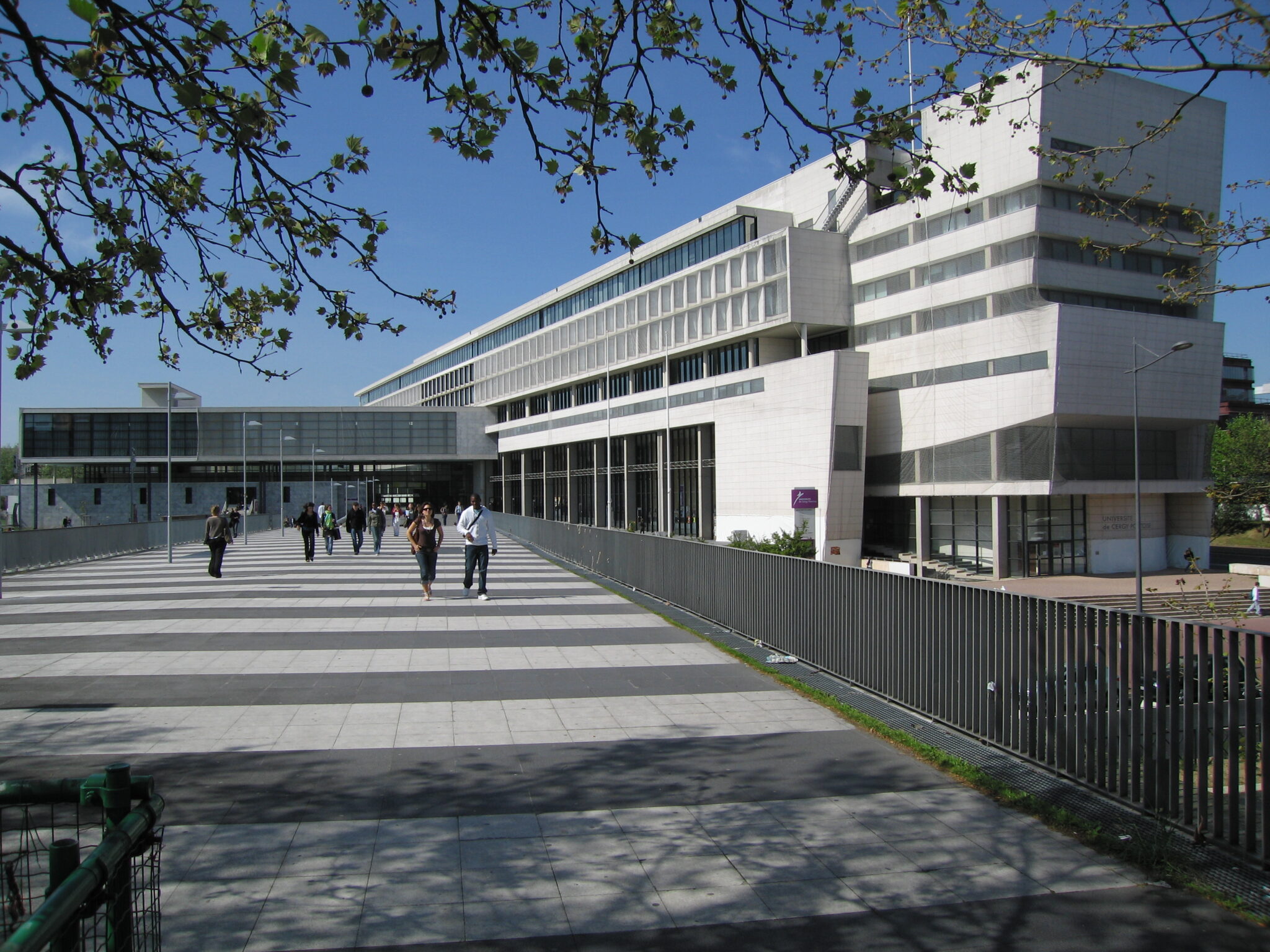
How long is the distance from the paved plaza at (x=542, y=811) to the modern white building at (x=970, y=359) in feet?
98.5

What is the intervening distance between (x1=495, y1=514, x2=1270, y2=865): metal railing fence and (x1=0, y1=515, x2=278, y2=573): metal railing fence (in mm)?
15573

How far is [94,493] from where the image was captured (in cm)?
7562

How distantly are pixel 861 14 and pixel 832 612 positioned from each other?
5988 millimetres

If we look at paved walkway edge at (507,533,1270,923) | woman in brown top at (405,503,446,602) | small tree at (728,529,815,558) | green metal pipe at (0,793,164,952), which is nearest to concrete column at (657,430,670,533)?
small tree at (728,529,815,558)

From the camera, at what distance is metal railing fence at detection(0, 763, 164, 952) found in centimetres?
210

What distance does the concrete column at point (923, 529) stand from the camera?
4100 cm

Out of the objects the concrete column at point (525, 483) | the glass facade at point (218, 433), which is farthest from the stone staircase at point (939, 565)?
the glass facade at point (218, 433)

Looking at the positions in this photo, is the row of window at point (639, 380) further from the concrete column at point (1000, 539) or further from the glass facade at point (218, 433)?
the concrete column at point (1000, 539)

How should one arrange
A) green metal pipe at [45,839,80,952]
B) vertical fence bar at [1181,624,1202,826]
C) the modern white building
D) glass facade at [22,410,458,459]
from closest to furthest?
green metal pipe at [45,839,80,952] < vertical fence bar at [1181,624,1202,826] < the modern white building < glass facade at [22,410,458,459]

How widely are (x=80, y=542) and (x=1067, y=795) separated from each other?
27.7m

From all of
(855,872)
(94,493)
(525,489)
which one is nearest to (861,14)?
(855,872)

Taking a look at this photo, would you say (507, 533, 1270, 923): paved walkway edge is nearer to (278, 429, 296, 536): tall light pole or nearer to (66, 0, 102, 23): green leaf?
(66, 0, 102, 23): green leaf

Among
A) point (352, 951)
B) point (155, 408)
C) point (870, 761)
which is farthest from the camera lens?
point (155, 408)

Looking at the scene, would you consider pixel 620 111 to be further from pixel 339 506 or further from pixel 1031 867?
pixel 339 506
